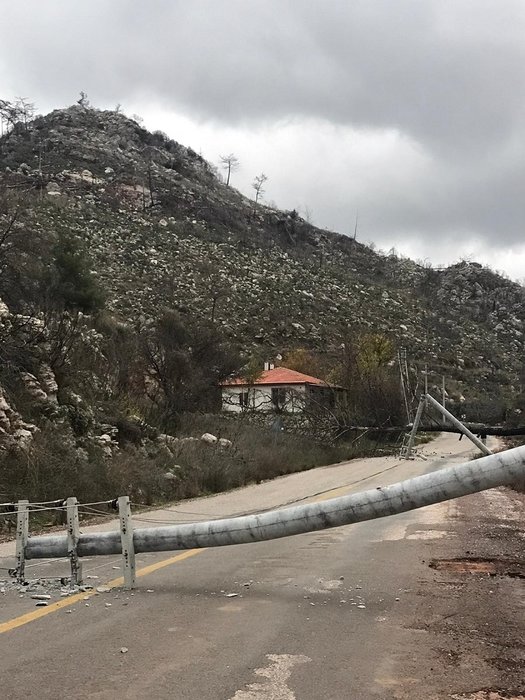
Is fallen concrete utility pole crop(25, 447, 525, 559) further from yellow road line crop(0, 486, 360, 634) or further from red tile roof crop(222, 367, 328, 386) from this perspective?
red tile roof crop(222, 367, 328, 386)

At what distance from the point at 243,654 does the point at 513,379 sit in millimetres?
79502

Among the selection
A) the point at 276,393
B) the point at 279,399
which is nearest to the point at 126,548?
the point at 279,399

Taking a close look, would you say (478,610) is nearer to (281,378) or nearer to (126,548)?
(126,548)

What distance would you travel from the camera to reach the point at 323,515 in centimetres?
662

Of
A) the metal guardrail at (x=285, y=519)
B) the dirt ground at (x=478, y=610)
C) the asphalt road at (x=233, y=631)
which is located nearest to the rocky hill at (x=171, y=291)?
the metal guardrail at (x=285, y=519)

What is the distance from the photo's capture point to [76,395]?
21109 millimetres

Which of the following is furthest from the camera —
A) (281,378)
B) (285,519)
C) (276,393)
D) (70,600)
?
(281,378)

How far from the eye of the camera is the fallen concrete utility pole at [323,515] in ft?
19.2

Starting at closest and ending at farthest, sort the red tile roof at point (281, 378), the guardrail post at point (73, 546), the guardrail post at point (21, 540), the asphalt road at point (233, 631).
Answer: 1. the asphalt road at point (233, 631)
2. the guardrail post at point (73, 546)
3. the guardrail post at point (21, 540)
4. the red tile roof at point (281, 378)

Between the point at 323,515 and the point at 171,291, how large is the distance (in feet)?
186

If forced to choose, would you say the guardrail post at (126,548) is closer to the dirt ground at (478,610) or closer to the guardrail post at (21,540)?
the guardrail post at (21,540)

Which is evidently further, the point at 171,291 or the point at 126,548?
the point at 171,291

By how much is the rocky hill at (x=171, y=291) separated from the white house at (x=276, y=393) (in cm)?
243

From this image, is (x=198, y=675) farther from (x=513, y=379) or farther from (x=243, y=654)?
(x=513, y=379)
